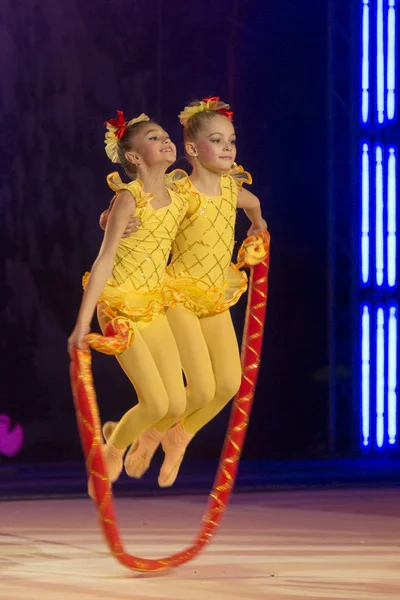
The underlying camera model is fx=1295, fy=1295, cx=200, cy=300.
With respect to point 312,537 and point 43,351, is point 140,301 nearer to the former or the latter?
point 312,537

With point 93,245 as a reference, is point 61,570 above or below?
below

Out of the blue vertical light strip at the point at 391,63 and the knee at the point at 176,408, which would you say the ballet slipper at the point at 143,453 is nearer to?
the knee at the point at 176,408

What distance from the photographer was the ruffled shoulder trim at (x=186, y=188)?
475 cm

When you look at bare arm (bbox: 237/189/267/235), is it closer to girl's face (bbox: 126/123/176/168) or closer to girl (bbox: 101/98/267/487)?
girl (bbox: 101/98/267/487)

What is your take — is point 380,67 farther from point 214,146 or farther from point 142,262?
point 142,262

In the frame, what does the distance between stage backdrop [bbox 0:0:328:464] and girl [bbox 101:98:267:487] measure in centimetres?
378

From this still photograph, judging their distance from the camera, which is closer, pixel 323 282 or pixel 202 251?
pixel 202 251

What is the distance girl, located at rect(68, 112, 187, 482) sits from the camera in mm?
4543

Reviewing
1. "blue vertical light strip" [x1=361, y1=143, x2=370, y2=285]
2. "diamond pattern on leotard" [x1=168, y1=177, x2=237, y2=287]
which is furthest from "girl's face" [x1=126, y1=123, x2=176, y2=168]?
"blue vertical light strip" [x1=361, y1=143, x2=370, y2=285]

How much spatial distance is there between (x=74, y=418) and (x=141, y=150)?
4.28 metres

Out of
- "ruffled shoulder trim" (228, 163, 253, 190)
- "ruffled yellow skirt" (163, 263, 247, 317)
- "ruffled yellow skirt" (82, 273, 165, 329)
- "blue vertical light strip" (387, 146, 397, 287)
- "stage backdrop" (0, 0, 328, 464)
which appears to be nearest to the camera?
"ruffled yellow skirt" (82, 273, 165, 329)

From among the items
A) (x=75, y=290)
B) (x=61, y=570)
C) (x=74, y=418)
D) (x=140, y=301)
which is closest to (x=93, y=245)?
(x=75, y=290)

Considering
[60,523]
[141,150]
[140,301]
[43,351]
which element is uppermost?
[141,150]

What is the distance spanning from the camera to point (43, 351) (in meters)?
8.55
